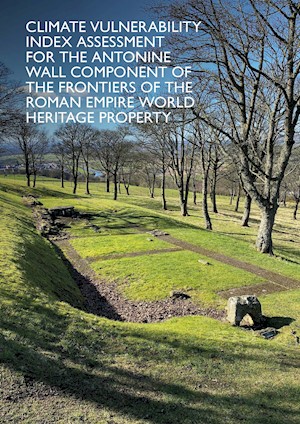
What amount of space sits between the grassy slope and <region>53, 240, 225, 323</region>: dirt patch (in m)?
1.61

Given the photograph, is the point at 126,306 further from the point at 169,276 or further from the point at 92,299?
the point at 169,276

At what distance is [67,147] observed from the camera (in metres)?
64.1

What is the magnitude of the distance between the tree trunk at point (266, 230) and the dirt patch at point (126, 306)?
8.90 metres

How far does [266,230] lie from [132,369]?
50.6ft

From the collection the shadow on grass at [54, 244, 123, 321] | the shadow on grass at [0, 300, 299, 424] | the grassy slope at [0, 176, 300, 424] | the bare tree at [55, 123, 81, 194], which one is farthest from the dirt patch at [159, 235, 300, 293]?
the bare tree at [55, 123, 81, 194]

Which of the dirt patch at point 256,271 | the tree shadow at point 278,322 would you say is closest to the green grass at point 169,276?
the dirt patch at point 256,271

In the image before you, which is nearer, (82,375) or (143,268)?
(82,375)

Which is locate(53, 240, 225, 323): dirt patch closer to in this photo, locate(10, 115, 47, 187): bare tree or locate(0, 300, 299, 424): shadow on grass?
locate(0, 300, 299, 424): shadow on grass

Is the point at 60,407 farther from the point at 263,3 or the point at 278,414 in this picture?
the point at 263,3

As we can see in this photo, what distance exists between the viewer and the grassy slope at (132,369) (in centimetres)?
514

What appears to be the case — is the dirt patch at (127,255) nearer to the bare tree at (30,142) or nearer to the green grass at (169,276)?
the green grass at (169,276)

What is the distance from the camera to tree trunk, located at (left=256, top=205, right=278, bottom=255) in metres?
19.3

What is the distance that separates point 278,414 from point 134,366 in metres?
2.71

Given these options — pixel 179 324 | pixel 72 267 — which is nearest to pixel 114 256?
pixel 72 267
